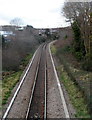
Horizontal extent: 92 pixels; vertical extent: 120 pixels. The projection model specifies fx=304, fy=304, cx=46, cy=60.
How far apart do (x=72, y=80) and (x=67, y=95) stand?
4396 mm

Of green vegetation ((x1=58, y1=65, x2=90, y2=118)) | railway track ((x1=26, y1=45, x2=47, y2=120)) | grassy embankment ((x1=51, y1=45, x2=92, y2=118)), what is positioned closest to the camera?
railway track ((x1=26, y1=45, x2=47, y2=120))

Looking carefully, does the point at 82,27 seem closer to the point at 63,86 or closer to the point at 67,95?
the point at 63,86

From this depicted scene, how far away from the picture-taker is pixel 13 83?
25734 mm

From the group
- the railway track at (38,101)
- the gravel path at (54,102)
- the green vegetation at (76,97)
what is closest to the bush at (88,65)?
the green vegetation at (76,97)

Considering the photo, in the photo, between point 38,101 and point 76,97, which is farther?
point 76,97

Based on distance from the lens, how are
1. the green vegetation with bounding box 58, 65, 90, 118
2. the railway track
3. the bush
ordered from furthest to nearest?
the bush < the green vegetation with bounding box 58, 65, 90, 118 < the railway track

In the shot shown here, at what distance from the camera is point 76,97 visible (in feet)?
62.4

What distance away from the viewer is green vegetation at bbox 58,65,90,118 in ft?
51.4

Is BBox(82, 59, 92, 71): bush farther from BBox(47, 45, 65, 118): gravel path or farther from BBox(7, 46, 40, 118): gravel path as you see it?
BBox(7, 46, 40, 118): gravel path

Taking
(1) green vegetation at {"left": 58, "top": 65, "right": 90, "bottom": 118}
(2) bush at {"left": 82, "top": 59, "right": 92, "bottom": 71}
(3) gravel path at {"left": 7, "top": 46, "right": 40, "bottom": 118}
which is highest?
(2) bush at {"left": 82, "top": 59, "right": 92, "bottom": 71}

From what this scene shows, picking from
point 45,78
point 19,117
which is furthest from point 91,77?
point 19,117

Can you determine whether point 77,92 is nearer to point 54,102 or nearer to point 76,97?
point 76,97

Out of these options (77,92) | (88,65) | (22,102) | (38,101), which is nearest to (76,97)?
(77,92)

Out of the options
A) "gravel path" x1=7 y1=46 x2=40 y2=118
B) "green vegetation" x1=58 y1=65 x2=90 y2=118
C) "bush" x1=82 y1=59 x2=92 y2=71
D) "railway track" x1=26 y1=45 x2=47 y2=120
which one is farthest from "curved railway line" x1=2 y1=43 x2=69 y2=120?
"bush" x1=82 y1=59 x2=92 y2=71
